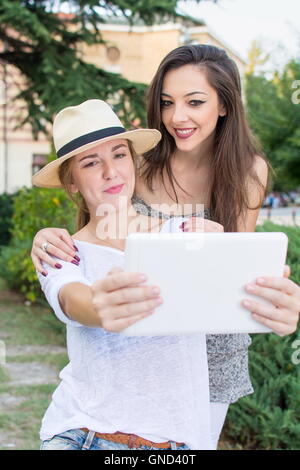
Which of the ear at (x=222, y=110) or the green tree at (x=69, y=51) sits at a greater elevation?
the green tree at (x=69, y=51)

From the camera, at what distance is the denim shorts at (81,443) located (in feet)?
4.80

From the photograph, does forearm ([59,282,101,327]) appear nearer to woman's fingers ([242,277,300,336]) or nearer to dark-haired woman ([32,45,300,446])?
woman's fingers ([242,277,300,336])

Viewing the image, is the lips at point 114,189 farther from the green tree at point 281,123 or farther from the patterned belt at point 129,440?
the green tree at point 281,123

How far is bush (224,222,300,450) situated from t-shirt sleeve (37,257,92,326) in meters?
1.94

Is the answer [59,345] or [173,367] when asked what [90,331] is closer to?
[173,367]

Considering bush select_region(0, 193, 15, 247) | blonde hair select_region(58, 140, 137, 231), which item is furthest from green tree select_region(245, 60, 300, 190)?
blonde hair select_region(58, 140, 137, 231)

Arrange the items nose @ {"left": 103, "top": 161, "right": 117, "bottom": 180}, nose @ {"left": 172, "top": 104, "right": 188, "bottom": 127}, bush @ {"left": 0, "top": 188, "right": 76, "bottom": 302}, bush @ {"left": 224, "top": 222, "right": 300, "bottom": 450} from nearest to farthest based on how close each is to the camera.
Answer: nose @ {"left": 103, "top": 161, "right": 117, "bottom": 180} < nose @ {"left": 172, "top": 104, "right": 188, "bottom": 127} < bush @ {"left": 224, "top": 222, "right": 300, "bottom": 450} < bush @ {"left": 0, "top": 188, "right": 76, "bottom": 302}

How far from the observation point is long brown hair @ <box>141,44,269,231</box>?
81.6 inches

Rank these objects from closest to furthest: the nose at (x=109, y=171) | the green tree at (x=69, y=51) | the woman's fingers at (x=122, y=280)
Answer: the woman's fingers at (x=122, y=280)
the nose at (x=109, y=171)
the green tree at (x=69, y=51)

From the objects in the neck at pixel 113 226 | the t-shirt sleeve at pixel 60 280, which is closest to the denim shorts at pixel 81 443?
the t-shirt sleeve at pixel 60 280

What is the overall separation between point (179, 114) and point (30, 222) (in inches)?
226

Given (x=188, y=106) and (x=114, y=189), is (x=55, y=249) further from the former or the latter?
(x=188, y=106)

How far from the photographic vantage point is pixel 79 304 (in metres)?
1.37

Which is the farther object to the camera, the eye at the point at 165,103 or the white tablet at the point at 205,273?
the eye at the point at 165,103
